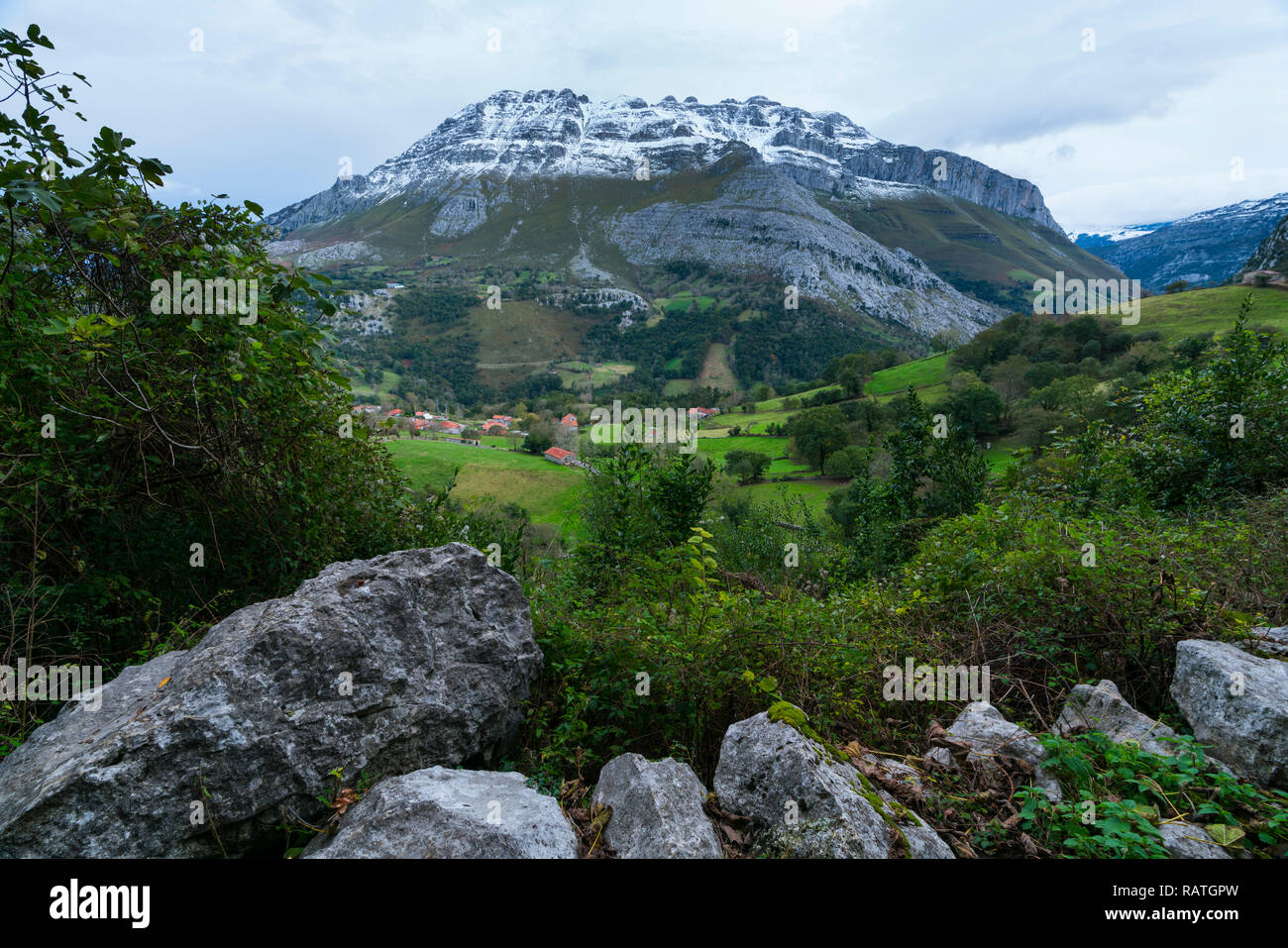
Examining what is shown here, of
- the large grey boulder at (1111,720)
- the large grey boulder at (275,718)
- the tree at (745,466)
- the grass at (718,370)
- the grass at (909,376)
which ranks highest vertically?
the grass at (718,370)

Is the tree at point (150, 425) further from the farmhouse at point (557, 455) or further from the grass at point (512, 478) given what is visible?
the farmhouse at point (557, 455)

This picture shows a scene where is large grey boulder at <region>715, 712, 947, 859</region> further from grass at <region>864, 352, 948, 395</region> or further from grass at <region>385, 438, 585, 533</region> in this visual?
grass at <region>864, 352, 948, 395</region>

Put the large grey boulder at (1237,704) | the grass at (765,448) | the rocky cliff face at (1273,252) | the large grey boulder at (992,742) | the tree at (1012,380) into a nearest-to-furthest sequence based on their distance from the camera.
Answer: the large grey boulder at (1237,704) → the large grey boulder at (992,742) → the grass at (765,448) → the tree at (1012,380) → the rocky cliff face at (1273,252)

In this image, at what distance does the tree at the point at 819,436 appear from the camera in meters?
60.9

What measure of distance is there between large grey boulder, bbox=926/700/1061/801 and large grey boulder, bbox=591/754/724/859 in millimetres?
1748

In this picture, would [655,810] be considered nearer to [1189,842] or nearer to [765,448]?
[1189,842]

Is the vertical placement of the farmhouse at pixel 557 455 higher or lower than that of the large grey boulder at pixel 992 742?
higher

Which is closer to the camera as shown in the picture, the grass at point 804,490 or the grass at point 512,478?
the grass at point 512,478

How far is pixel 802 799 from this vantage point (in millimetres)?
2895

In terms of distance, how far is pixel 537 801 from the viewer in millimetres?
3035

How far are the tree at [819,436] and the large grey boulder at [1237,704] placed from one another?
193 ft

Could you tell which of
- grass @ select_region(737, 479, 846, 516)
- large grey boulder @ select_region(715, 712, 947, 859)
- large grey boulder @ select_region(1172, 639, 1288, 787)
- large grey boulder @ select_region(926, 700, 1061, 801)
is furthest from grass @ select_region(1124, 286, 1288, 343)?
large grey boulder @ select_region(715, 712, 947, 859)

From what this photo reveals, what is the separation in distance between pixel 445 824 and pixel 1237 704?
4724mm

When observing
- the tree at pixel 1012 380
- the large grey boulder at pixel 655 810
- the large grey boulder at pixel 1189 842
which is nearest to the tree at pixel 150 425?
the large grey boulder at pixel 655 810
